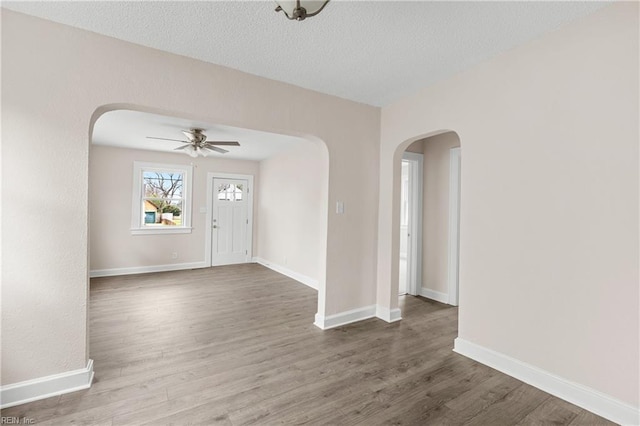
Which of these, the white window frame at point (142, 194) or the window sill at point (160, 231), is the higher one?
the white window frame at point (142, 194)

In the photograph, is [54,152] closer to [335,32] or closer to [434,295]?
[335,32]

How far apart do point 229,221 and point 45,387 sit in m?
4.90

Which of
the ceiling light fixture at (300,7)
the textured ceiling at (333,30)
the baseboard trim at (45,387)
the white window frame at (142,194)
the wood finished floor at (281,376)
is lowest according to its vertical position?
→ the wood finished floor at (281,376)

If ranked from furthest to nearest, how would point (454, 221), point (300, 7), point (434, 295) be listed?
point (434, 295)
point (454, 221)
point (300, 7)

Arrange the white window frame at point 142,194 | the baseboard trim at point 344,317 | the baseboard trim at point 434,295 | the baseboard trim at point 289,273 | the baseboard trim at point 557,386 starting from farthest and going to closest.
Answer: the white window frame at point 142,194 < the baseboard trim at point 289,273 < the baseboard trim at point 434,295 < the baseboard trim at point 344,317 < the baseboard trim at point 557,386

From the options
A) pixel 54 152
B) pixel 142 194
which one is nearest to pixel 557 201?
pixel 54 152

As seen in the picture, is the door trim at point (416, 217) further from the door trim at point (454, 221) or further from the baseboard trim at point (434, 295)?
the door trim at point (454, 221)

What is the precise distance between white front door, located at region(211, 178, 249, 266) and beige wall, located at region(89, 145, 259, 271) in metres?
0.39

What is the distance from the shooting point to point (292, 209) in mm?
5750

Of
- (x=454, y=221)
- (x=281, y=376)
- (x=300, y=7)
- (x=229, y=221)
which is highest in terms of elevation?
(x=300, y=7)

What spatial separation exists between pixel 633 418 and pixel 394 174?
2.58m

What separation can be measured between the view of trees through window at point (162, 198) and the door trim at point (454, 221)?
5.31 meters

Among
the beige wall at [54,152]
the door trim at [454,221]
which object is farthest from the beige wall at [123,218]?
the door trim at [454,221]

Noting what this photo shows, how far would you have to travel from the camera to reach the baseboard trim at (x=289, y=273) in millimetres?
4969
